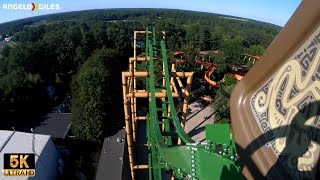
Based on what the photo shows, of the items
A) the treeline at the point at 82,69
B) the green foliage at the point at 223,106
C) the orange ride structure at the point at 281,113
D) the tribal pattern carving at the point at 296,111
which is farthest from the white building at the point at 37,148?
the tribal pattern carving at the point at 296,111

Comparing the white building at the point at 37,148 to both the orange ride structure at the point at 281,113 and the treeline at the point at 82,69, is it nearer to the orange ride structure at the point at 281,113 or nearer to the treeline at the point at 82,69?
the treeline at the point at 82,69

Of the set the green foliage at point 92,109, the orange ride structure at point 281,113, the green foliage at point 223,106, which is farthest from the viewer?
the green foliage at point 223,106

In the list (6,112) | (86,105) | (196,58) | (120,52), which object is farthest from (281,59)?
(120,52)

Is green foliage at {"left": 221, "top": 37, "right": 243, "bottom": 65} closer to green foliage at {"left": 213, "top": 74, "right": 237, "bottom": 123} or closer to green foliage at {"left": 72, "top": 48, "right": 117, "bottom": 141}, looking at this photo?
green foliage at {"left": 213, "top": 74, "right": 237, "bottom": 123}

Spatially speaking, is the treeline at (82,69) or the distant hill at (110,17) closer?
the treeline at (82,69)

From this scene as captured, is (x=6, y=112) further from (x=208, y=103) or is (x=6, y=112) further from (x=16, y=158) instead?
(x=208, y=103)

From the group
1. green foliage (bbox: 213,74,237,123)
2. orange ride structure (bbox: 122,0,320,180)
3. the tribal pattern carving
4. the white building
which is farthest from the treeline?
the tribal pattern carving
